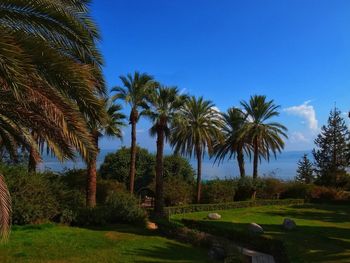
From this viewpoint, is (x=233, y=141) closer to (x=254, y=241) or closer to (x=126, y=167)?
(x=126, y=167)

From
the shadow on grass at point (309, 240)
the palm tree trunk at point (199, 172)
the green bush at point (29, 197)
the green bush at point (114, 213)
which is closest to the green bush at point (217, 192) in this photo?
the palm tree trunk at point (199, 172)

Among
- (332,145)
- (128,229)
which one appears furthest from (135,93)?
(332,145)

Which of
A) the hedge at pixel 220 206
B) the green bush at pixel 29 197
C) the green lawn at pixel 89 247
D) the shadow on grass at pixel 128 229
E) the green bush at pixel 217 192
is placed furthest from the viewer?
the green bush at pixel 217 192

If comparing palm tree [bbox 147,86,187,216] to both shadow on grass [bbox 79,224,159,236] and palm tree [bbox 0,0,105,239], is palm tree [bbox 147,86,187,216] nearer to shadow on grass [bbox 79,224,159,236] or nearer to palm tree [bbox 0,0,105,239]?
shadow on grass [bbox 79,224,159,236]

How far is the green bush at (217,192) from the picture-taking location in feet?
133

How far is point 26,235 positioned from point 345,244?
13658 millimetres

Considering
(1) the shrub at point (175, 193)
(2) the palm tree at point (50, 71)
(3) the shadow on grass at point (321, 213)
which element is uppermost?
(2) the palm tree at point (50, 71)

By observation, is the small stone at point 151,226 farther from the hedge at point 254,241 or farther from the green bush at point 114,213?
the hedge at point 254,241

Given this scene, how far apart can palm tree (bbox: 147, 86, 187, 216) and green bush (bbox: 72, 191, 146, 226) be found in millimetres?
5762

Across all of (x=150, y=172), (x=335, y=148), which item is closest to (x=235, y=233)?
(x=150, y=172)

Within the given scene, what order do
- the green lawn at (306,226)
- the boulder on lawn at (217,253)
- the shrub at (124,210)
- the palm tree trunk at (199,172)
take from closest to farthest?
the boulder on lawn at (217,253)
the green lawn at (306,226)
the shrub at (124,210)
the palm tree trunk at (199,172)

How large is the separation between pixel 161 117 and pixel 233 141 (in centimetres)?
2032

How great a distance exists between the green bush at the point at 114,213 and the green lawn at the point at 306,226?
4468 mm

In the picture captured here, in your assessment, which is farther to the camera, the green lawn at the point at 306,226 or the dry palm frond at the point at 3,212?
the green lawn at the point at 306,226
